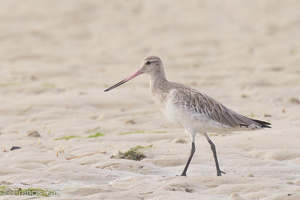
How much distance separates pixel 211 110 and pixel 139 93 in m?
4.49

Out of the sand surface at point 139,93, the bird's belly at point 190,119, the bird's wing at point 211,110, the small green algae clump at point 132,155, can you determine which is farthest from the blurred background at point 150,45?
the small green algae clump at point 132,155

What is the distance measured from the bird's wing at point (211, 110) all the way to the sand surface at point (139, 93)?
0.44 m

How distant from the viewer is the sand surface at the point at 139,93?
288 inches

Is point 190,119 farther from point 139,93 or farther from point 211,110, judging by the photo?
point 139,93

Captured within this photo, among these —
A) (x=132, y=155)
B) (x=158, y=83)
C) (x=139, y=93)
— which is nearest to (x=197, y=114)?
(x=158, y=83)

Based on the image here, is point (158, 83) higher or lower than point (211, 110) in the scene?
higher

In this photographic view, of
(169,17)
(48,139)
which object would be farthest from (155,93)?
(169,17)

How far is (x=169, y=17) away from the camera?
20.0 metres

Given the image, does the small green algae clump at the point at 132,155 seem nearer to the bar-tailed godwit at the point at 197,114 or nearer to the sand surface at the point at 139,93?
the sand surface at the point at 139,93

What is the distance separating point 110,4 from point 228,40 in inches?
183

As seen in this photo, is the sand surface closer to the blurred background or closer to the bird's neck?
the blurred background

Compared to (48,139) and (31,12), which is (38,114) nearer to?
(48,139)

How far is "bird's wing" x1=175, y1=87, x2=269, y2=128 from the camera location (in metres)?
7.98

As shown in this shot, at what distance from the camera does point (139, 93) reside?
12484 mm
